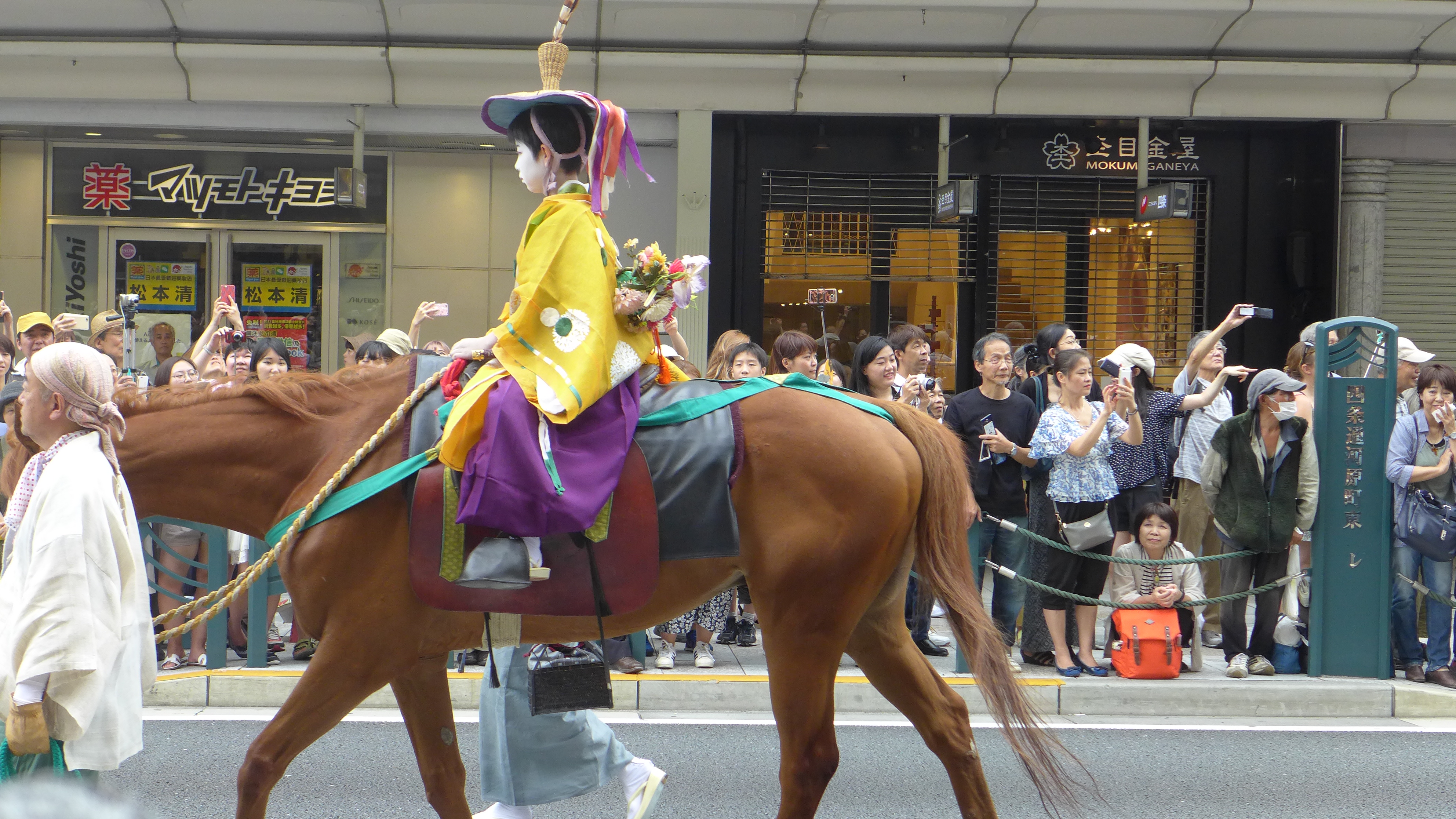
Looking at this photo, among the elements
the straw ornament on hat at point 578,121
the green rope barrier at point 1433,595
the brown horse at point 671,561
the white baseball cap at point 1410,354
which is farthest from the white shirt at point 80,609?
the white baseball cap at point 1410,354

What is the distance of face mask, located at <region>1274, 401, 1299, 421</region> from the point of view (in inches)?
302

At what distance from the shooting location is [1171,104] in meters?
13.1

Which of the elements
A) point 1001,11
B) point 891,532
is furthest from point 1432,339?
point 891,532

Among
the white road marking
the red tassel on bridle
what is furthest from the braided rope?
the white road marking

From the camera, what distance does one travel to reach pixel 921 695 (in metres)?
4.32

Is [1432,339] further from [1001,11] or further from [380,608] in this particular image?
[380,608]

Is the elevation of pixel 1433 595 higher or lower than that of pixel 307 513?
lower

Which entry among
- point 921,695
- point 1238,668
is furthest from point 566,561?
point 1238,668

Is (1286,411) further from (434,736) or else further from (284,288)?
(284,288)

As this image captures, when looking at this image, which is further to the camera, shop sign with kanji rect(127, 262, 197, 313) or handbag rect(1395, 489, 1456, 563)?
shop sign with kanji rect(127, 262, 197, 313)

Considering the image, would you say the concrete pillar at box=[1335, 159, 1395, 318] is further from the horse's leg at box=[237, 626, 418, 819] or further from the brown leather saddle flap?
the horse's leg at box=[237, 626, 418, 819]

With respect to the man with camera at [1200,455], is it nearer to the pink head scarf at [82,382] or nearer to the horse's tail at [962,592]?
the horse's tail at [962,592]

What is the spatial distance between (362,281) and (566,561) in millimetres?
10280

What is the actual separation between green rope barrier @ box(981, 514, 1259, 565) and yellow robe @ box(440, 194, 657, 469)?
13.2ft
